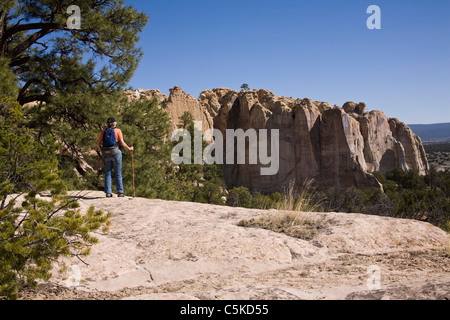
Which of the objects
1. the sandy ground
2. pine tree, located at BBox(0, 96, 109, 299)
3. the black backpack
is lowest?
the sandy ground

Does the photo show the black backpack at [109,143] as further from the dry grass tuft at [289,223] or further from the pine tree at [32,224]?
the dry grass tuft at [289,223]

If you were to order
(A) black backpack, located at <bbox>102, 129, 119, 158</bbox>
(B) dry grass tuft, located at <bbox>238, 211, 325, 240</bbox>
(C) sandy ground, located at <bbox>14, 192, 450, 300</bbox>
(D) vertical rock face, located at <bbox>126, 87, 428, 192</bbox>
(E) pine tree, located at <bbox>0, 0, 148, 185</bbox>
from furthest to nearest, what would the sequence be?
(D) vertical rock face, located at <bbox>126, 87, 428, 192</bbox>
(E) pine tree, located at <bbox>0, 0, 148, 185</bbox>
(A) black backpack, located at <bbox>102, 129, 119, 158</bbox>
(B) dry grass tuft, located at <bbox>238, 211, 325, 240</bbox>
(C) sandy ground, located at <bbox>14, 192, 450, 300</bbox>

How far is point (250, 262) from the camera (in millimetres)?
4527

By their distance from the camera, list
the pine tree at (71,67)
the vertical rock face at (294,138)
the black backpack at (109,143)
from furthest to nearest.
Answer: the vertical rock face at (294,138), the pine tree at (71,67), the black backpack at (109,143)

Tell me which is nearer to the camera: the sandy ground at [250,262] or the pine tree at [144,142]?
the sandy ground at [250,262]

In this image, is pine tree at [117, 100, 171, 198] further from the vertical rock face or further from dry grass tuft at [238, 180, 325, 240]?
the vertical rock face

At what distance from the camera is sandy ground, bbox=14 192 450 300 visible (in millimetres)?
3438

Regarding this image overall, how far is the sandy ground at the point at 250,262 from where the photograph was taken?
3.44m

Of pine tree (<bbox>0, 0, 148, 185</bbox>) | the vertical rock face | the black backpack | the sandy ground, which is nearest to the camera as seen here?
the sandy ground

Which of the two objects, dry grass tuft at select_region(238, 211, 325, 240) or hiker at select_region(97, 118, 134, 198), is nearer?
dry grass tuft at select_region(238, 211, 325, 240)

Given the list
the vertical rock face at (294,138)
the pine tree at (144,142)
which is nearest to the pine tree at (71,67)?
the pine tree at (144,142)

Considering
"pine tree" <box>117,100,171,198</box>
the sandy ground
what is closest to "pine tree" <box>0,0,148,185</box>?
"pine tree" <box>117,100,171,198</box>

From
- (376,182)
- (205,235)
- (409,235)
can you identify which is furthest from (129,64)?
(376,182)
